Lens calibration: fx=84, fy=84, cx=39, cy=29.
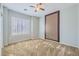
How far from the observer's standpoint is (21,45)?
1319 millimetres

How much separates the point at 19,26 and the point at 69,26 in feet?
2.60

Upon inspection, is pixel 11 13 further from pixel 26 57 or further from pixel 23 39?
pixel 26 57

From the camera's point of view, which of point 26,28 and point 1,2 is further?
point 26,28

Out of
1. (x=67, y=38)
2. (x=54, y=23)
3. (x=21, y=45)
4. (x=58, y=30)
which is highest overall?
(x=54, y=23)

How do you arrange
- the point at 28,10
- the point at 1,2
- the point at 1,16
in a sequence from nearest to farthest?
the point at 1,2, the point at 1,16, the point at 28,10

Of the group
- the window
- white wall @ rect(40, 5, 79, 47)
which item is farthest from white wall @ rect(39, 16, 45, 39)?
the window

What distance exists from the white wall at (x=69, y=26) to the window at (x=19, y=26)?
1.83 ft

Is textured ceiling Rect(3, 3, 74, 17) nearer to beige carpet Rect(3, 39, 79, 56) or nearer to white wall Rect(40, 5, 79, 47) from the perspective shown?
white wall Rect(40, 5, 79, 47)

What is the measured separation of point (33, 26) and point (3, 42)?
51cm

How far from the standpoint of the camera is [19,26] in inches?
50.3

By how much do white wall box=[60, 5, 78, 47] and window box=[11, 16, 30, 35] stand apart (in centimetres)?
56

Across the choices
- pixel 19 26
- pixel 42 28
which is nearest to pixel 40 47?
pixel 42 28

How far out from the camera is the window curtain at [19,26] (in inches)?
47.0

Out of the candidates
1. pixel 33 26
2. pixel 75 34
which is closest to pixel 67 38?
pixel 75 34
